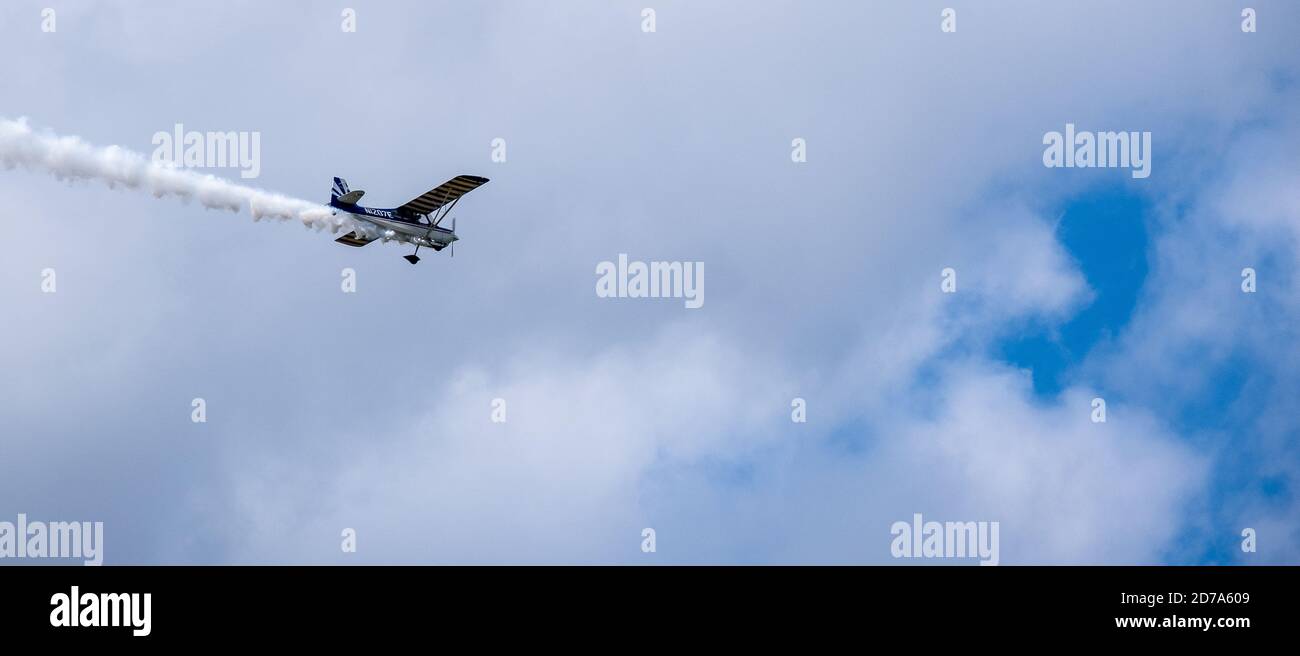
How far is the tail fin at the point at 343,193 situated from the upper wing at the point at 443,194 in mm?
3487

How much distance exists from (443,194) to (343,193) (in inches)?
216

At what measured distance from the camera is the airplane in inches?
3935

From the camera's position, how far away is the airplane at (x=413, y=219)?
9994cm

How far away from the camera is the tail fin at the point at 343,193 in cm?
9744

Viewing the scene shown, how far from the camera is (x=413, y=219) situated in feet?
337

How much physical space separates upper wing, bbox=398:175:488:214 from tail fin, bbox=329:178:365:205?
11.4 feet

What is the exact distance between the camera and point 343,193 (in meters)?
99.8

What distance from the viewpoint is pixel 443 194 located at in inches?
4053

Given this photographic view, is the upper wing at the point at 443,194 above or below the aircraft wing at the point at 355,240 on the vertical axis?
above
